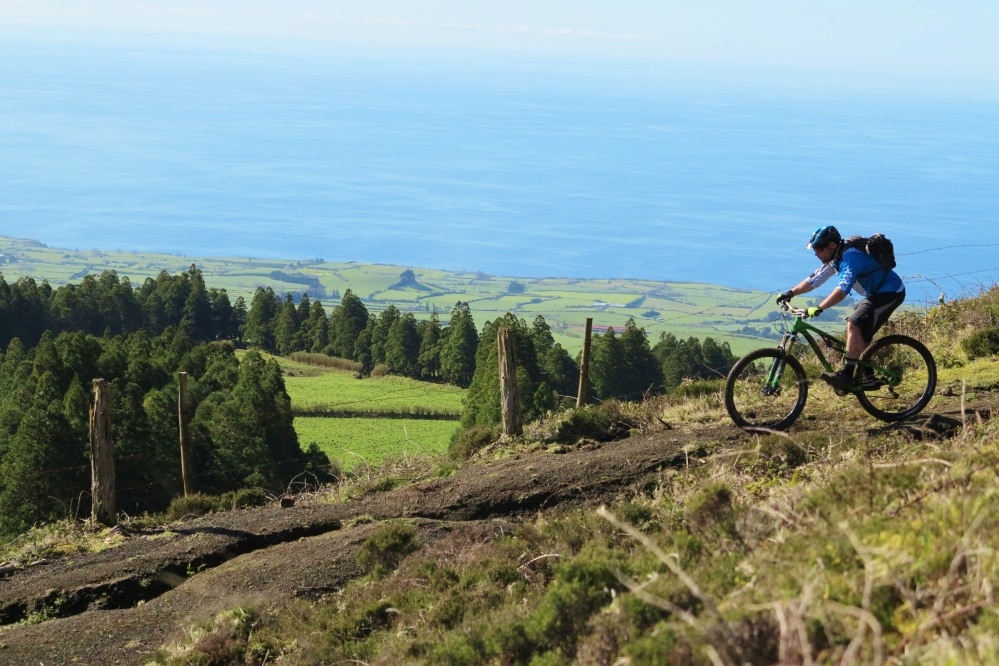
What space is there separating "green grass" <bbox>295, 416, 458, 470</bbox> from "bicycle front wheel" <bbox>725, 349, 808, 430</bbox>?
36.2 m

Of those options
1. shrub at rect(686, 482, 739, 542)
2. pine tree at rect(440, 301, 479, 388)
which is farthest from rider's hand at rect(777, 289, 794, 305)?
pine tree at rect(440, 301, 479, 388)

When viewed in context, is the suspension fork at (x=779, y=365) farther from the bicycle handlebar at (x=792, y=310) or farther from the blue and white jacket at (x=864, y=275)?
the blue and white jacket at (x=864, y=275)

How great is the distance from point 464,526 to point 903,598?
594cm

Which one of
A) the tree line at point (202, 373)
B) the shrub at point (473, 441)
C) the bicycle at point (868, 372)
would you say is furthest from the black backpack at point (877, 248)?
the shrub at point (473, 441)

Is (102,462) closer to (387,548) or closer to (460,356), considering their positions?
(387,548)

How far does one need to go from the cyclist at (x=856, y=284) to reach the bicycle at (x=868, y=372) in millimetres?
234

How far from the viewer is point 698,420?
40.8ft

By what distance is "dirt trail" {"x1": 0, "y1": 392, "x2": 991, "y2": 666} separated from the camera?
370 inches

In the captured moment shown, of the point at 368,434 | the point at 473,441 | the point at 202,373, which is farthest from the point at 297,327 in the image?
the point at 473,441

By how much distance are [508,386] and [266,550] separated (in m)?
4.61

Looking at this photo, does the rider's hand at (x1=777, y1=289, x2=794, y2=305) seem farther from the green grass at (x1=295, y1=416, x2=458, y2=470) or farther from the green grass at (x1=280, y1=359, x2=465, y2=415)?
the green grass at (x1=280, y1=359, x2=465, y2=415)

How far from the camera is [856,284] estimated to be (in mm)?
9852

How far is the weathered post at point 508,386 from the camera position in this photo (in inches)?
555

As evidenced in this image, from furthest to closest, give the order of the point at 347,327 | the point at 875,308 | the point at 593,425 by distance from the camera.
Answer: the point at 347,327 → the point at 593,425 → the point at 875,308
